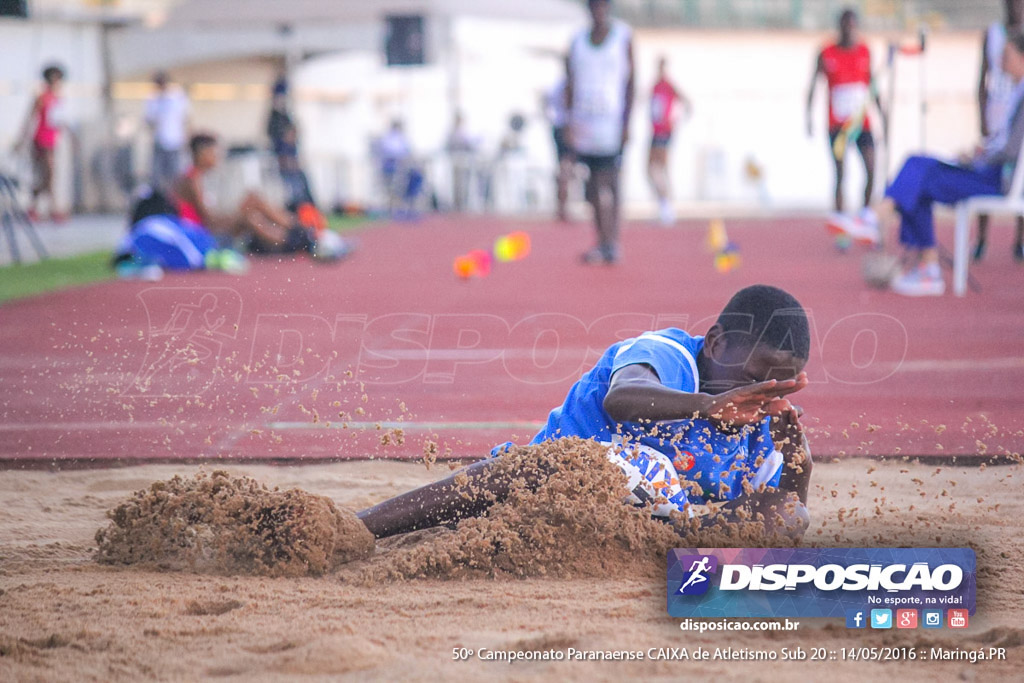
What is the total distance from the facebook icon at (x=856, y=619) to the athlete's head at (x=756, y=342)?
1.97ft

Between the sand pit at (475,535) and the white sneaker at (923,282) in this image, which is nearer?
the sand pit at (475,535)

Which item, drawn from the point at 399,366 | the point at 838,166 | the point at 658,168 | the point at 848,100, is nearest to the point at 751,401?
the point at 399,366

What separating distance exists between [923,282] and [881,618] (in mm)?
6467

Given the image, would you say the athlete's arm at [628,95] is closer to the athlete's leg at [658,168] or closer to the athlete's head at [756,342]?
the athlete's head at [756,342]

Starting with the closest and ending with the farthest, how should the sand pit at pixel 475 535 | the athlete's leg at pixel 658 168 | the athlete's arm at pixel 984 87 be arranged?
the sand pit at pixel 475 535, the athlete's arm at pixel 984 87, the athlete's leg at pixel 658 168

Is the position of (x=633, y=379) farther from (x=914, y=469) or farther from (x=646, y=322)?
(x=646, y=322)

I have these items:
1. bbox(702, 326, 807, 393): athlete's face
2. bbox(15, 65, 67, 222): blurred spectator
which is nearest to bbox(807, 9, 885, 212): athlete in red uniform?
bbox(702, 326, 807, 393): athlete's face

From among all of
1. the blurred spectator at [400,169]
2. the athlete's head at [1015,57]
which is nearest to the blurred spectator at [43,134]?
the blurred spectator at [400,169]

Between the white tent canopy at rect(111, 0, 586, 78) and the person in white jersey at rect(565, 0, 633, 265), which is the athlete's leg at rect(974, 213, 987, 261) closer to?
the person in white jersey at rect(565, 0, 633, 265)

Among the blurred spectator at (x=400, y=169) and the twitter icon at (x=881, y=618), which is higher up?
the blurred spectator at (x=400, y=169)

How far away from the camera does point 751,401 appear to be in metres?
2.71

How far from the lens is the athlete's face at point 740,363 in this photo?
2.85 meters

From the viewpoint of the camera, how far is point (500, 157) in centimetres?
2611

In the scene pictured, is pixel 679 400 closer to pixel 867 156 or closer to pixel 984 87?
pixel 984 87
